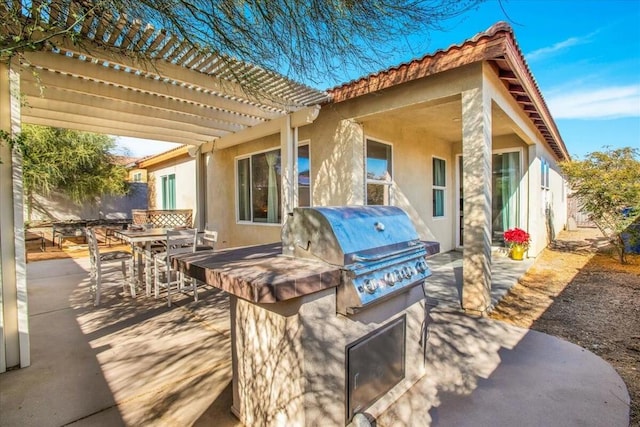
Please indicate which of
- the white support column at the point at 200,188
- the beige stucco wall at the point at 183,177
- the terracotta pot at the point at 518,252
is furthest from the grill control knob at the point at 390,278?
the beige stucco wall at the point at 183,177

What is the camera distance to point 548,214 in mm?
11555

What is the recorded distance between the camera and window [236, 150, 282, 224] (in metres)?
8.38

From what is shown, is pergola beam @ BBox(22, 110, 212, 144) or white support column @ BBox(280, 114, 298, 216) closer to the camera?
pergola beam @ BBox(22, 110, 212, 144)

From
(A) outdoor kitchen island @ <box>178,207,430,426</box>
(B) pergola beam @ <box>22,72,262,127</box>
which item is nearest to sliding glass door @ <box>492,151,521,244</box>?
(B) pergola beam @ <box>22,72,262,127</box>

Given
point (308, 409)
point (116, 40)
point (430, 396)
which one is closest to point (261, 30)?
point (116, 40)

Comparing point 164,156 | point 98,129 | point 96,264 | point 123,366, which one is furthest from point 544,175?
point 164,156

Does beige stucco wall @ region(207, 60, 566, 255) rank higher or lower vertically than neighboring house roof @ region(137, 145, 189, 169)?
lower

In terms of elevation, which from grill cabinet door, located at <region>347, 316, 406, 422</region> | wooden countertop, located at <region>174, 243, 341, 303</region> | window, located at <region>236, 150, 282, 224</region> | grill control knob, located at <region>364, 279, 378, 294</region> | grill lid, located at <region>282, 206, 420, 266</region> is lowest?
grill cabinet door, located at <region>347, 316, 406, 422</region>

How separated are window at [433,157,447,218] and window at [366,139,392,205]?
7.65 feet

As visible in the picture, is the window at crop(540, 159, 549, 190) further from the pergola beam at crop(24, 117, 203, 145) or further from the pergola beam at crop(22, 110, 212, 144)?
the pergola beam at crop(24, 117, 203, 145)

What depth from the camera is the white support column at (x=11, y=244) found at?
128 inches

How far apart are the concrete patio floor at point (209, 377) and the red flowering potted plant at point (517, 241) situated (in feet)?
14.7

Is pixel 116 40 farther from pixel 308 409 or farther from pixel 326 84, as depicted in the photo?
pixel 308 409

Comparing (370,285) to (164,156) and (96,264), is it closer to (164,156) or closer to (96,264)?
(96,264)
